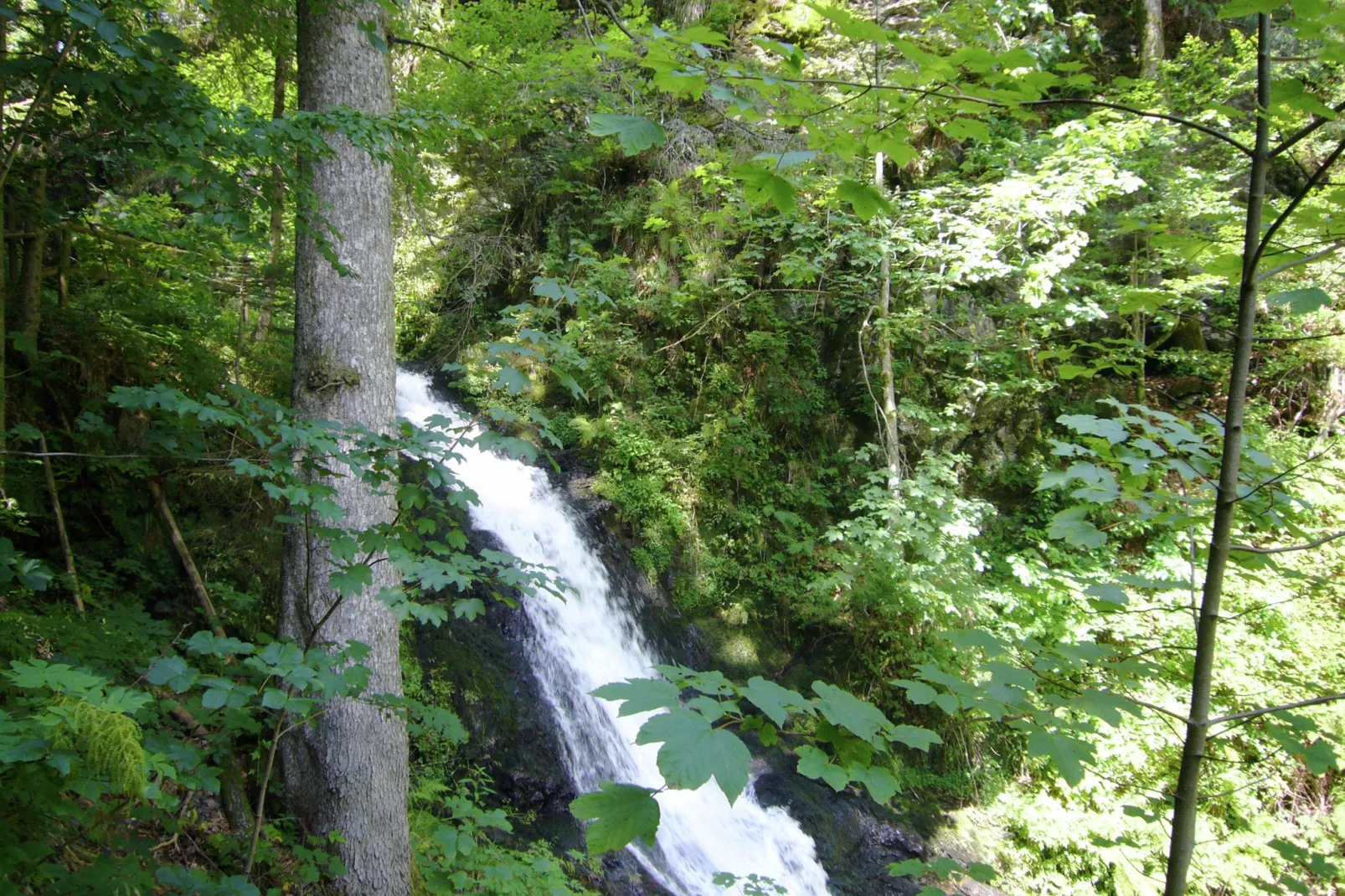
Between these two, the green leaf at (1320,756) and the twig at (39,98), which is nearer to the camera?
the green leaf at (1320,756)

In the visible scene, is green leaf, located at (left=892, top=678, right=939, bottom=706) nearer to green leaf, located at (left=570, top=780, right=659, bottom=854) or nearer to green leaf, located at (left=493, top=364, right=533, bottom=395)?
green leaf, located at (left=570, top=780, right=659, bottom=854)

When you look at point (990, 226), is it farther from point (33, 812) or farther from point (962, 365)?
point (33, 812)

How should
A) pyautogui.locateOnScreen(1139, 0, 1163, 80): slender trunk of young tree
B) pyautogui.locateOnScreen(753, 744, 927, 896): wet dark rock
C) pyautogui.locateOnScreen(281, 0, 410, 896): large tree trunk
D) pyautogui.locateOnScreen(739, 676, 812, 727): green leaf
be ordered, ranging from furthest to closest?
1. pyautogui.locateOnScreen(1139, 0, 1163, 80): slender trunk of young tree
2. pyautogui.locateOnScreen(753, 744, 927, 896): wet dark rock
3. pyautogui.locateOnScreen(281, 0, 410, 896): large tree trunk
4. pyautogui.locateOnScreen(739, 676, 812, 727): green leaf

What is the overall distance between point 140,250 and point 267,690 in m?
3.54

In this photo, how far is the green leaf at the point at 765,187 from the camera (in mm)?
1071

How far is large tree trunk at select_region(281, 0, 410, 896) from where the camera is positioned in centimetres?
315

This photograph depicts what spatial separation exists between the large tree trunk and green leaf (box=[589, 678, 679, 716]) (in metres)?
2.62

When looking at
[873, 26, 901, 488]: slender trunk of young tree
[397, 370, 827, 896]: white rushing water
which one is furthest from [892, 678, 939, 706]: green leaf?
[873, 26, 901, 488]: slender trunk of young tree

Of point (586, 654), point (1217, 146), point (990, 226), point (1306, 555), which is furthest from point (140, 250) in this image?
point (1217, 146)

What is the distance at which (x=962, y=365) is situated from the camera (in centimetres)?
784

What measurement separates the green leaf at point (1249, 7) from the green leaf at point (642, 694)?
1257 mm

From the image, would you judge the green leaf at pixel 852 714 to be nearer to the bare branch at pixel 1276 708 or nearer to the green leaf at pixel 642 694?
the green leaf at pixel 642 694

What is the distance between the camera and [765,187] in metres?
1.07

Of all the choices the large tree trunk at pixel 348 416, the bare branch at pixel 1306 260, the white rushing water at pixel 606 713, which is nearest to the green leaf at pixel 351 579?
the large tree trunk at pixel 348 416
